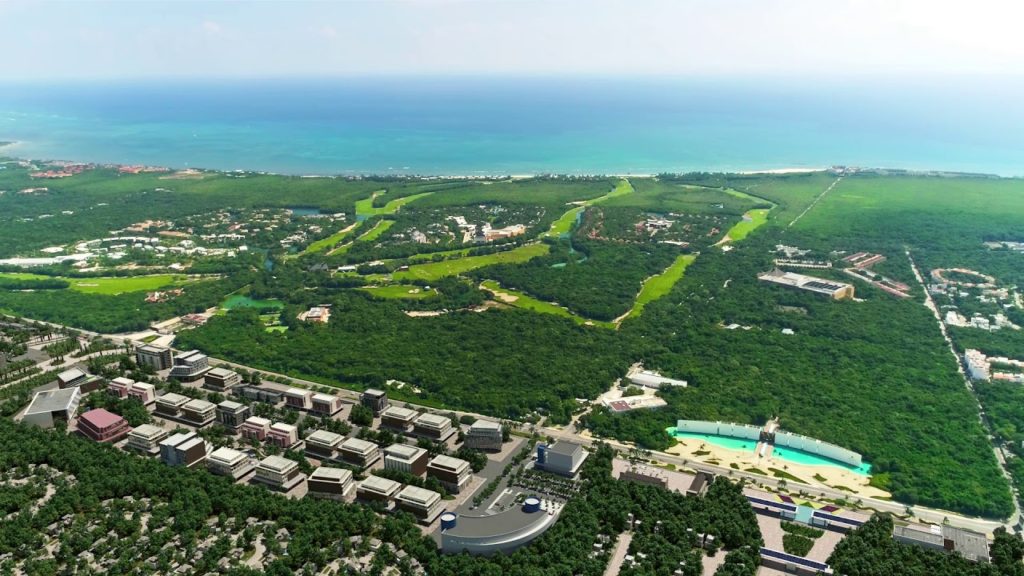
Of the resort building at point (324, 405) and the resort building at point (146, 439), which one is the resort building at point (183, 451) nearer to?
the resort building at point (146, 439)

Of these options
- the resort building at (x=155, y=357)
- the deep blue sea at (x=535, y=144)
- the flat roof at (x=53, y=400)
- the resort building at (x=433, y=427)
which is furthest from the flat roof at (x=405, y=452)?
the deep blue sea at (x=535, y=144)

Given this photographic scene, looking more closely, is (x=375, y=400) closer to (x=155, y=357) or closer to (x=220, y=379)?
(x=220, y=379)

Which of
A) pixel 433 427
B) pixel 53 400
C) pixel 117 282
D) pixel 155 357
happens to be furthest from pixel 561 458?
pixel 117 282

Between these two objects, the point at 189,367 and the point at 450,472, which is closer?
the point at 450,472

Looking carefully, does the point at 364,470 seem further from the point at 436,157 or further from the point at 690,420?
the point at 436,157

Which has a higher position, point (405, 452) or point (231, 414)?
point (405, 452)

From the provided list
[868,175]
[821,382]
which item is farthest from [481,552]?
[868,175]
